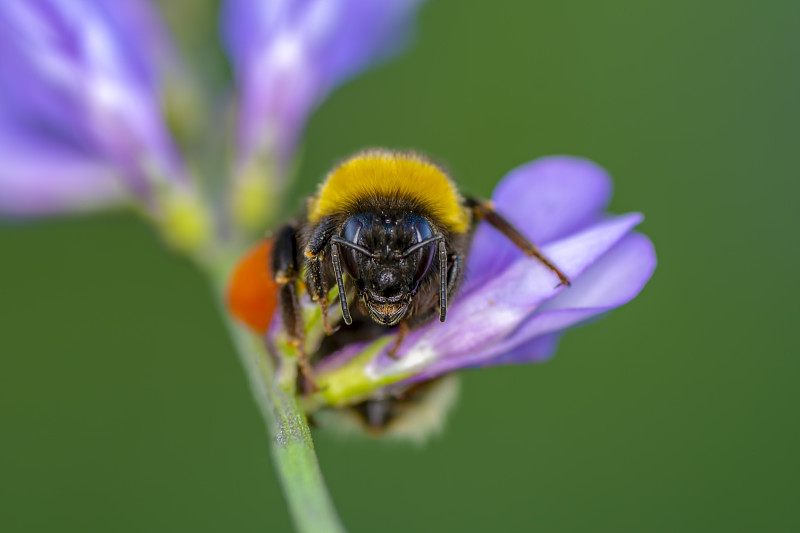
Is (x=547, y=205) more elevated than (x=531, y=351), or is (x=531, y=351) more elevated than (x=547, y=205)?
(x=547, y=205)

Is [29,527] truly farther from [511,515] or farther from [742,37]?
[742,37]

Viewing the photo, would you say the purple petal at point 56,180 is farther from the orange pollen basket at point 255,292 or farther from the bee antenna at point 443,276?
the bee antenna at point 443,276

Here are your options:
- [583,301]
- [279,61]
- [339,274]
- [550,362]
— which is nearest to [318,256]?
[339,274]

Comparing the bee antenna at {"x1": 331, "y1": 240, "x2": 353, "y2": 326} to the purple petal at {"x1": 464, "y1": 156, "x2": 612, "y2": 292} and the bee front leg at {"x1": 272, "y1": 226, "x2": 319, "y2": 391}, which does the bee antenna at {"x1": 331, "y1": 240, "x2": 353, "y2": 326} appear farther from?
the purple petal at {"x1": 464, "y1": 156, "x2": 612, "y2": 292}

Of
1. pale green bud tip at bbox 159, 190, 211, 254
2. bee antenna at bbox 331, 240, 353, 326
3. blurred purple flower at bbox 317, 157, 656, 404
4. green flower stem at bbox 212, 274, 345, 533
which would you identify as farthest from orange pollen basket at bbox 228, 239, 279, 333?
pale green bud tip at bbox 159, 190, 211, 254

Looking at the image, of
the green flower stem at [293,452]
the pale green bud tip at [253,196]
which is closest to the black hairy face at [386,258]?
the green flower stem at [293,452]

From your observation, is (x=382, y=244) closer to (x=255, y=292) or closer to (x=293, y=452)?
(x=293, y=452)

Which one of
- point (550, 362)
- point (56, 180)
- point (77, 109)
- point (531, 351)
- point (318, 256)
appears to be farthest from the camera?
point (550, 362)
